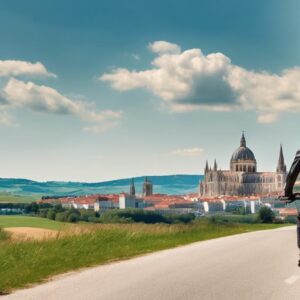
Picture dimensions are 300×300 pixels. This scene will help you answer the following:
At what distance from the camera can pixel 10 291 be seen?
978cm

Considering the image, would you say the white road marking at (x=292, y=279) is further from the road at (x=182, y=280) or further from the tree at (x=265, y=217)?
the tree at (x=265, y=217)

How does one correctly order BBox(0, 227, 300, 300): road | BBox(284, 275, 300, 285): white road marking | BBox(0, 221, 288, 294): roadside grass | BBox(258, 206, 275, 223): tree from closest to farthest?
BBox(0, 227, 300, 300): road
BBox(284, 275, 300, 285): white road marking
BBox(0, 221, 288, 294): roadside grass
BBox(258, 206, 275, 223): tree

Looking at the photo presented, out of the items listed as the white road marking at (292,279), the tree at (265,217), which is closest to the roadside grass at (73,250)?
the white road marking at (292,279)

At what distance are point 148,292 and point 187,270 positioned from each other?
3.56m

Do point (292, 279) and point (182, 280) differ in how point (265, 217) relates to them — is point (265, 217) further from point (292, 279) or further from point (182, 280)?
point (182, 280)

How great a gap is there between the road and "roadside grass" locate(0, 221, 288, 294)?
67 centimetres

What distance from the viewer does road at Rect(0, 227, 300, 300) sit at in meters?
9.20

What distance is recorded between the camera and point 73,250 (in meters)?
16.2

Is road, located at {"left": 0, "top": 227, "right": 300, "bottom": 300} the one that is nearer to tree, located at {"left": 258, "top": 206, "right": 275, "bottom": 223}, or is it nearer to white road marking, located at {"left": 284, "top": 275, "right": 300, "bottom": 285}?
white road marking, located at {"left": 284, "top": 275, "right": 300, "bottom": 285}

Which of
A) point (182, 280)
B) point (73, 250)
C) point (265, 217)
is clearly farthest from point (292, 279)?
point (265, 217)

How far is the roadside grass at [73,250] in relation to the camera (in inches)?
469

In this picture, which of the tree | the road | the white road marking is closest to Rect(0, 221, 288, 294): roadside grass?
the road

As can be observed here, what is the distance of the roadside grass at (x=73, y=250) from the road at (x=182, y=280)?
2.18ft

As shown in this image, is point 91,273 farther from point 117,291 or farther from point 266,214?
point 266,214
